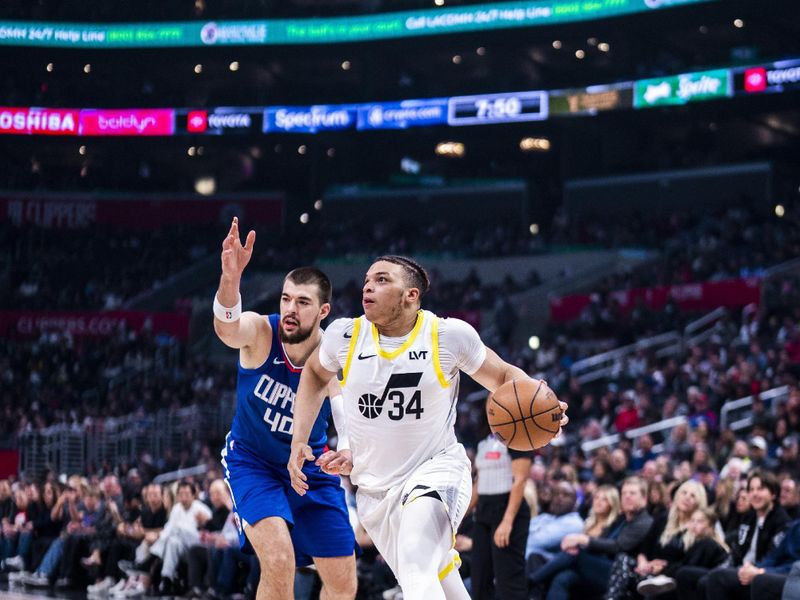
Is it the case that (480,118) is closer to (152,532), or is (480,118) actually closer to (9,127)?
(9,127)

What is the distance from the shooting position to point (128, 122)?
39.9 m

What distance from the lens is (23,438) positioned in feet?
89.4

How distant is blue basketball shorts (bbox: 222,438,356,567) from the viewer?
689cm

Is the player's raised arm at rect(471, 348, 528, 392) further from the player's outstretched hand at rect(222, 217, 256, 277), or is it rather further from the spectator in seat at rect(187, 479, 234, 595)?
the spectator in seat at rect(187, 479, 234, 595)

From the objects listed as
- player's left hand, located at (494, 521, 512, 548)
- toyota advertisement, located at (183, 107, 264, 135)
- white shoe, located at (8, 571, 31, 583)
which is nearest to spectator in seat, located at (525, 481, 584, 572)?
player's left hand, located at (494, 521, 512, 548)

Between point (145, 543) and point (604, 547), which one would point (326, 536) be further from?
point (145, 543)

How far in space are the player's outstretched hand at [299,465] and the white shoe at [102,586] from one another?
9.05m

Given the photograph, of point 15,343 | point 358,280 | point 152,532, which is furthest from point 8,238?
point 152,532

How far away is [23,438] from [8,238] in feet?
52.3

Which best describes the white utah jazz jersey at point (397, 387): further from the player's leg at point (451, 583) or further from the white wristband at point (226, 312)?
the white wristband at point (226, 312)

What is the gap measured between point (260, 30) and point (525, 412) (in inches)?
1382

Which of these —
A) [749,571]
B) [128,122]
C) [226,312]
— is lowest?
[749,571]

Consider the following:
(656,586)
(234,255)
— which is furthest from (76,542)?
(234,255)

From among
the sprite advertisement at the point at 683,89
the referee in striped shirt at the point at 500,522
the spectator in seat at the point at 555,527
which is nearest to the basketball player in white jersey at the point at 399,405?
the referee in striped shirt at the point at 500,522
